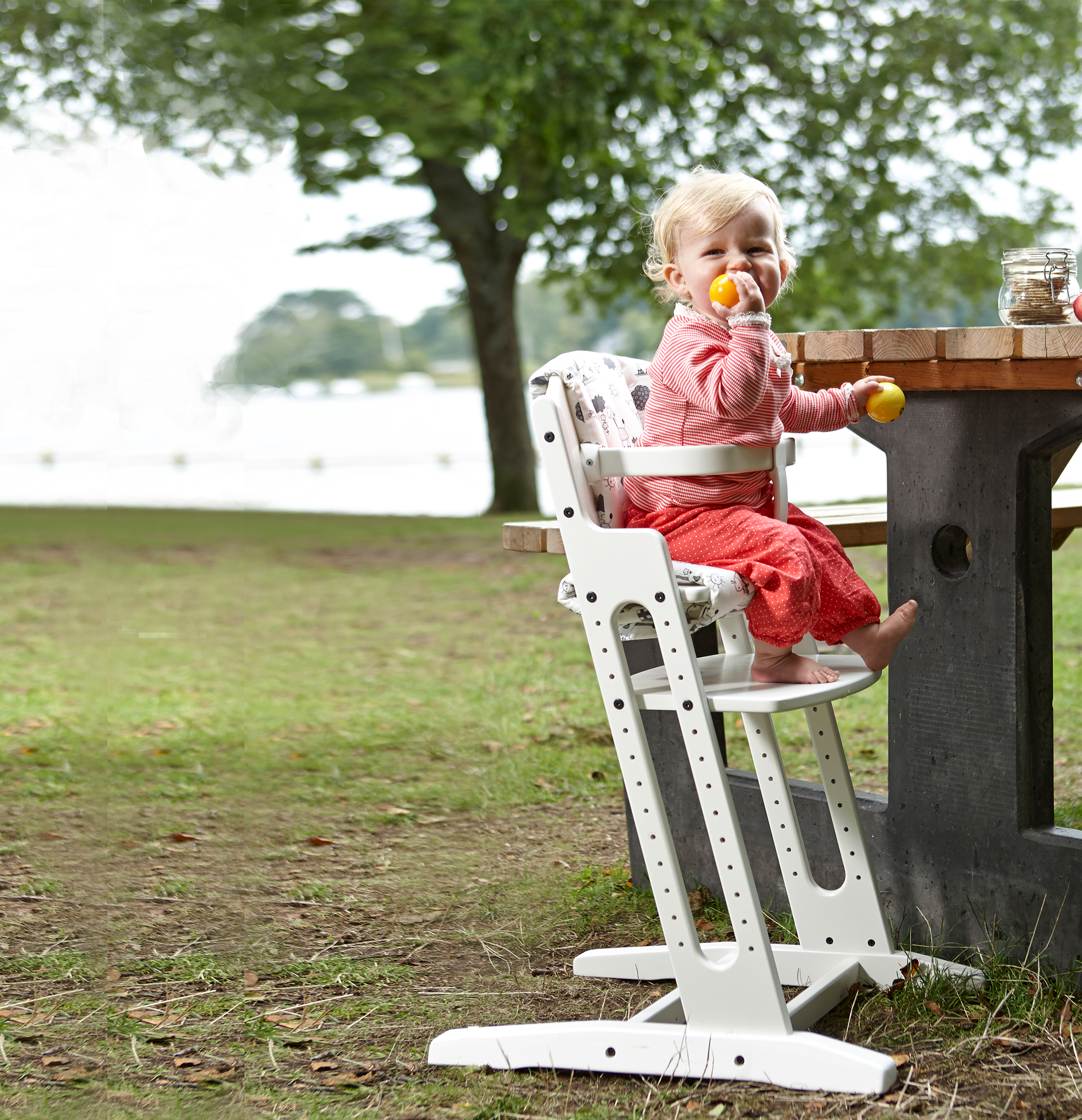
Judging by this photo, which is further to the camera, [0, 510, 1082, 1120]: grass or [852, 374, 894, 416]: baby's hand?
[852, 374, 894, 416]: baby's hand

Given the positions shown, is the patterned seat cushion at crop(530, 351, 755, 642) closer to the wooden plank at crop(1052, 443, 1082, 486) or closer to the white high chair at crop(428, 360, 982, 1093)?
the white high chair at crop(428, 360, 982, 1093)

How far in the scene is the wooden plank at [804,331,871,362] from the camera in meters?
2.40

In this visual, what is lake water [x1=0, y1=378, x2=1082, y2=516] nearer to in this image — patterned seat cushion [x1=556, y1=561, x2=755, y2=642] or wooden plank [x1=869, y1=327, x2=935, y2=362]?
patterned seat cushion [x1=556, y1=561, x2=755, y2=642]

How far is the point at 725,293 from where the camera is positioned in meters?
2.13

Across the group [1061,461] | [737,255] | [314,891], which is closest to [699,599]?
[737,255]

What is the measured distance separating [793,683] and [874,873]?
1.66 ft

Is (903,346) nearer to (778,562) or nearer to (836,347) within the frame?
(836,347)

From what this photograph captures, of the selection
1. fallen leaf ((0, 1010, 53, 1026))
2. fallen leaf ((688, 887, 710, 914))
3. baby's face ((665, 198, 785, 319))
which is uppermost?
baby's face ((665, 198, 785, 319))

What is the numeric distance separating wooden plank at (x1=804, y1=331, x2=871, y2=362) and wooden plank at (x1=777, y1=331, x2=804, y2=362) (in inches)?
0.6

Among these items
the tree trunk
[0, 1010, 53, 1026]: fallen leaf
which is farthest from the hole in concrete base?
the tree trunk

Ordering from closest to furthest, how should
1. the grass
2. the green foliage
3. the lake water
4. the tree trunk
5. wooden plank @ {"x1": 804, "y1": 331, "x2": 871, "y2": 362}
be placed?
the lake water → the grass → wooden plank @ {"x1": 804, "y1": 331, "x2": 871, "y2": 362} → the green foliage → the tree trunk

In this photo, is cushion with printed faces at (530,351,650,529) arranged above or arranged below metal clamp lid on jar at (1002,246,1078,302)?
below

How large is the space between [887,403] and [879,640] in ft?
1.35

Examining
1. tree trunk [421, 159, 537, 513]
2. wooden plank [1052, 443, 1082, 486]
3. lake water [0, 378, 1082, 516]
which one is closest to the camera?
lake water [0, 378, 1082, 516]
